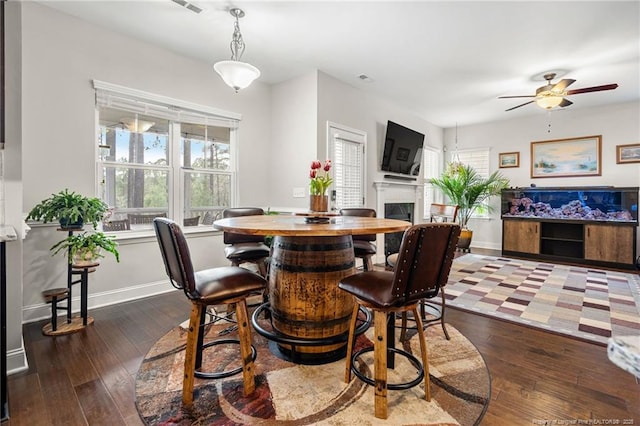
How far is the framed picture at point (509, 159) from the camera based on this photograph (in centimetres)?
631

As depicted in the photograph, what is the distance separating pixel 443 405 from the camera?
61.2 inches

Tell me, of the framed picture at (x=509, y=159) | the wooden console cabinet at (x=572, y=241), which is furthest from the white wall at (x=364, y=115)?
the wooden console cabinet at (x=572, y=241)

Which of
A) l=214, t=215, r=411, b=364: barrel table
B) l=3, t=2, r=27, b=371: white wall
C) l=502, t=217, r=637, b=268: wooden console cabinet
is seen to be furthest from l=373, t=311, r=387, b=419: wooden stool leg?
l=502, t=217, r=637, b=268: wooden console cabinet

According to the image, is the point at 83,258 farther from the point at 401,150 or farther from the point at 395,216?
the point at 401,150

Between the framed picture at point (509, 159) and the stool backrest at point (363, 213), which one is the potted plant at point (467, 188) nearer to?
the framed picture at point (509, 159)

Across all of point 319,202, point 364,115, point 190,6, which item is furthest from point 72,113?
point 364,115

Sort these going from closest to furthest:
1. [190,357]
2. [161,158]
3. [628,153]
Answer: [190,357], [161,158], [628,153]

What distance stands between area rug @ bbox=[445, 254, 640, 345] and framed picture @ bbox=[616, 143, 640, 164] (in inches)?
81.3

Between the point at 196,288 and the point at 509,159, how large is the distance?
685 cm

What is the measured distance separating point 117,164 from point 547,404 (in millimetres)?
3871

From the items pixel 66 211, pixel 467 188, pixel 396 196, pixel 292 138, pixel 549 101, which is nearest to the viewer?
pixel 66 211

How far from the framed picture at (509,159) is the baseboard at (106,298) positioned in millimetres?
6622

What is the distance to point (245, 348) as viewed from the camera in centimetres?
163

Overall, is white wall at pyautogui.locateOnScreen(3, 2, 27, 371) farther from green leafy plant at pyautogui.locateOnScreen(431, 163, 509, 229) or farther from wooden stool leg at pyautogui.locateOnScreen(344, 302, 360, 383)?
green leafy plant at pyautogui.locateOnScreen(431, 163, 509, 229)
